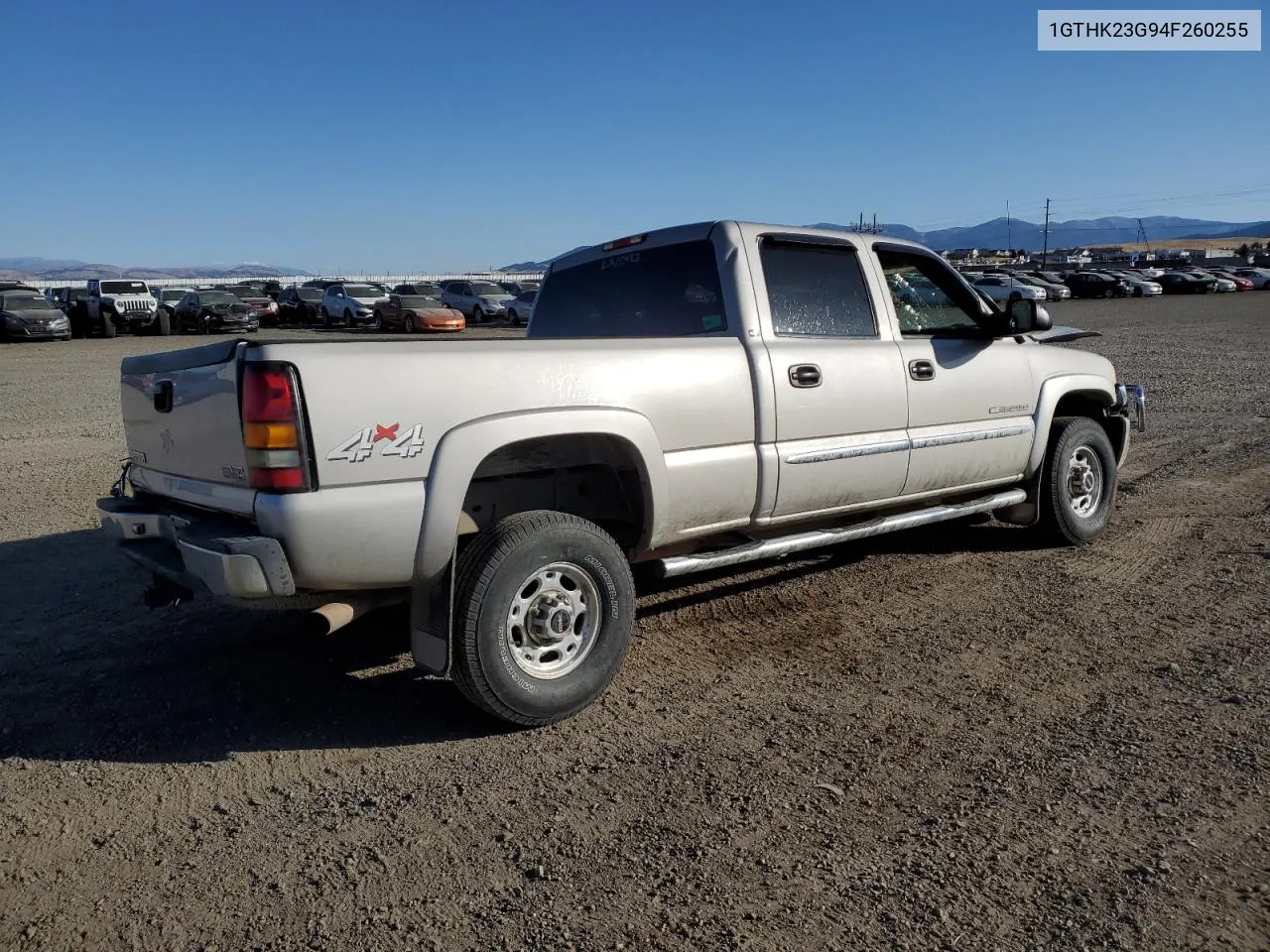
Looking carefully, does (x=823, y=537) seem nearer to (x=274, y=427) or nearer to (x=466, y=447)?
(x=466, y=447)

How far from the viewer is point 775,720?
12.9 feet

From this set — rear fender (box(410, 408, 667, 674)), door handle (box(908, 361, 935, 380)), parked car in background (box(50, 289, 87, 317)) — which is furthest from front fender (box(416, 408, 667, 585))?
parked car in background (box(50, 289, 87, 317))

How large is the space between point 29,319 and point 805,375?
30.8 meters

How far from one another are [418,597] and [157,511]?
122 centimetres

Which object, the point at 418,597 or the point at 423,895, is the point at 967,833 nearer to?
the point at 423,895

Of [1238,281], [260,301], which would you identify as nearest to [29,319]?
[260,301]

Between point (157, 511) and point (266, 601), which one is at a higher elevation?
point (157, 511)

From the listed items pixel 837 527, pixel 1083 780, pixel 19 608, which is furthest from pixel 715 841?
pixel 19 608

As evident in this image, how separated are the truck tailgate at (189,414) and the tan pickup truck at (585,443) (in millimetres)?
15

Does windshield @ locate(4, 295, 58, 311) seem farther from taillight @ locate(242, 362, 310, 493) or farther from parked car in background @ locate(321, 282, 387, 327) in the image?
taillight @ locate(242, 362, 310, 493)

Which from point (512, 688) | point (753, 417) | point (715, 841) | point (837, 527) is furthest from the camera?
point (837, 527)

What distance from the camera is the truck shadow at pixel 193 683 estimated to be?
12.7 ft

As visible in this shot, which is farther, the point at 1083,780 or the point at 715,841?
the point at 1083,780

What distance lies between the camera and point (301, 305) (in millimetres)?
40500
